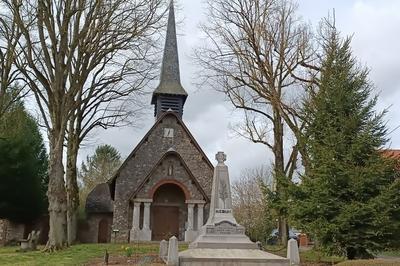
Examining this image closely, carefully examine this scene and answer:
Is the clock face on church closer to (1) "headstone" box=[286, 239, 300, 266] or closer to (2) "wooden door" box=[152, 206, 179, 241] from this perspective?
(2) "wooden door" box=[152, 206, 179, 241]

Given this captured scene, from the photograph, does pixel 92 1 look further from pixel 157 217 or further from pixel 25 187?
pixel 25 187

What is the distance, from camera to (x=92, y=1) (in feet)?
67.7

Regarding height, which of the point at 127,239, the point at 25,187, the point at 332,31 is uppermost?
the point at 332,31

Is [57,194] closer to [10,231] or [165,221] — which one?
[165,221]

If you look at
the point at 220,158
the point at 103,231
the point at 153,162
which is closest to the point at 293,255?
the point at 220,158

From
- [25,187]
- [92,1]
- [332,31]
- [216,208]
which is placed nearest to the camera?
[216,208]

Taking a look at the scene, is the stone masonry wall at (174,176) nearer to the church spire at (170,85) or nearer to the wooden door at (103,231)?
the church spire at (170,85)

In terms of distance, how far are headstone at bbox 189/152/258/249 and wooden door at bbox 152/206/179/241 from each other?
1371 centimetres

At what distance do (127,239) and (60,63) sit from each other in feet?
43.6

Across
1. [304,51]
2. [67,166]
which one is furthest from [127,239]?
[304,51]

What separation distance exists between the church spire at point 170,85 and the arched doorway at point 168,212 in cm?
588

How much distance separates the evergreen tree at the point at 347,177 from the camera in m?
14.4

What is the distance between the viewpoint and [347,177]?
49.0ft

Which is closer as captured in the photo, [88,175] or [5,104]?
[5,104]
